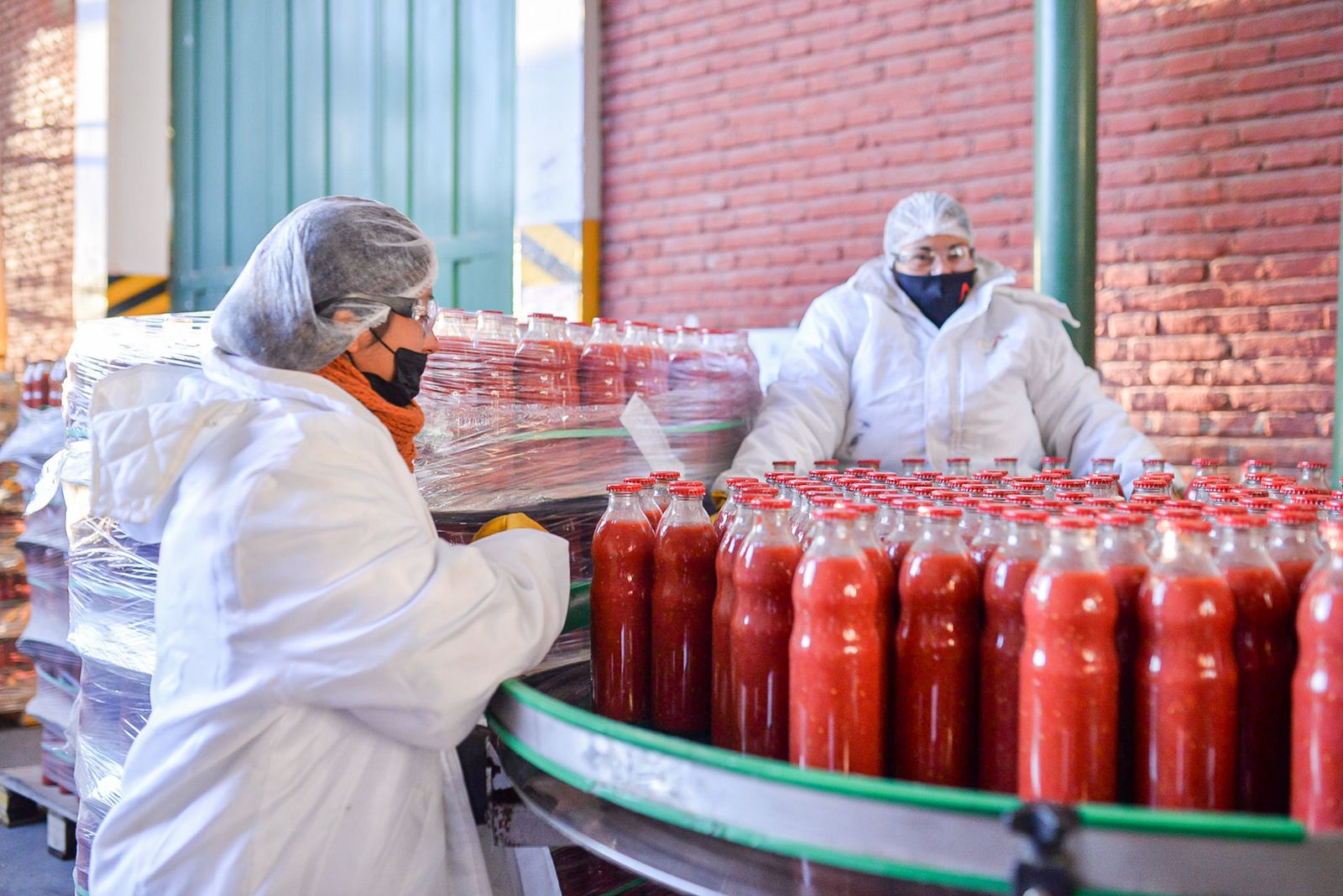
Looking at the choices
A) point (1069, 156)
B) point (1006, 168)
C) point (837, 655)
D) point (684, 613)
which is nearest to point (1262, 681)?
point (837, 655)

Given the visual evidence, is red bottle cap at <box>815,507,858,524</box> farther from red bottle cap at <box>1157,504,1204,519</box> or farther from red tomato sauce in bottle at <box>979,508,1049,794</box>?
red bottle cap at <box>1157,504,1204,519</box>

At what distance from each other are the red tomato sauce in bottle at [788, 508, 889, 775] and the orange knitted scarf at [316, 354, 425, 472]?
756 mm

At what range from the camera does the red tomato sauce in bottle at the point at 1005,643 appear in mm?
1336

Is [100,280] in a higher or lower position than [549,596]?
higher

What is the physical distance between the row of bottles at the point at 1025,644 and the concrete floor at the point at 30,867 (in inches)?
106

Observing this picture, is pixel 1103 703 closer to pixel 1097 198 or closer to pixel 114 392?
pixel 114 392

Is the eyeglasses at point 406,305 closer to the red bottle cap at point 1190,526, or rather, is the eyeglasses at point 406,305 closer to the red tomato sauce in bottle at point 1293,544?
the red bottle cap at point 1190,526

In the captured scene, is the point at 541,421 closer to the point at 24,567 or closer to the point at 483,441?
the point at 483,441

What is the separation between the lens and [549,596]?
1675mm

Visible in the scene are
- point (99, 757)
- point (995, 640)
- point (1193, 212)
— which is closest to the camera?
point (995, 640)

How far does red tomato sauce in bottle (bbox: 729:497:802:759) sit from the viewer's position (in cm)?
148

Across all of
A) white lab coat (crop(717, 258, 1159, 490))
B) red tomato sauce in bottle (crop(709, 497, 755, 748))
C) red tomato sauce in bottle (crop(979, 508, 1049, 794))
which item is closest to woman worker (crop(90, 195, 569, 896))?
red tomato sauce in bottle (crop(709, 497, 755, 748))

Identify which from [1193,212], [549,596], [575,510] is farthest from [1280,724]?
[1193,212]

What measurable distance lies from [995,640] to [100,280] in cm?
877
